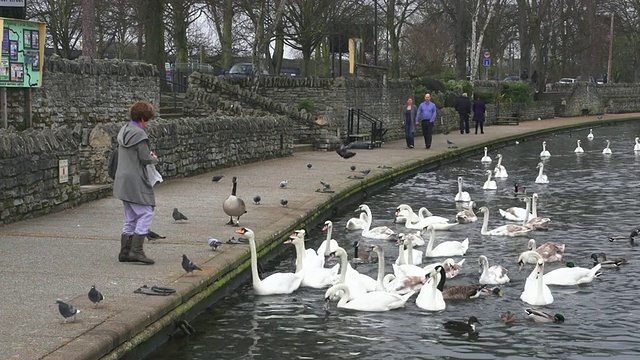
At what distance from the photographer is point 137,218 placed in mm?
12344

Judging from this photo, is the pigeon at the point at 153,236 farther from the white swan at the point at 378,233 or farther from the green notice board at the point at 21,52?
the green notice board at the point at 21,52

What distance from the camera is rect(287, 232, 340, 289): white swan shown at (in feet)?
44.9

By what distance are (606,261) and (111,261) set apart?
7.11 metres

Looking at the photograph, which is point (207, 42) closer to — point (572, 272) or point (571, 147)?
point (571, 147)

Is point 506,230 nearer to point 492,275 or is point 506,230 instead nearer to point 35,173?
point 492,275

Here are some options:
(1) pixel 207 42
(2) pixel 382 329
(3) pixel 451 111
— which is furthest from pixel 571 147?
(1) pixel 207 42

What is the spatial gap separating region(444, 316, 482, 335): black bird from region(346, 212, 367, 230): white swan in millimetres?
7008

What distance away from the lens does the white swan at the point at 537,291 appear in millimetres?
12688

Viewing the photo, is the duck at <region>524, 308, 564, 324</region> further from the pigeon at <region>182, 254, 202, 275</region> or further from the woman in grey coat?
the woman in grey coat

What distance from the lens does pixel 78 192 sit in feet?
56.9

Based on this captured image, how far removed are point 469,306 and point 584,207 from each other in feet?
32.3

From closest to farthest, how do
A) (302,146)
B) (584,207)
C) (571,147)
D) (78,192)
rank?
(78,192)
(584,207)
(302,146)
(571,147)

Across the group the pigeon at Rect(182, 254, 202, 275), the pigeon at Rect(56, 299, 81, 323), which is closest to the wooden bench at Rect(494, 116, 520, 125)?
the pigeon at Rect(182, 254, 202, 275)

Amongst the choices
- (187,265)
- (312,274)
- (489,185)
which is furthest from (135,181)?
(489,185)
